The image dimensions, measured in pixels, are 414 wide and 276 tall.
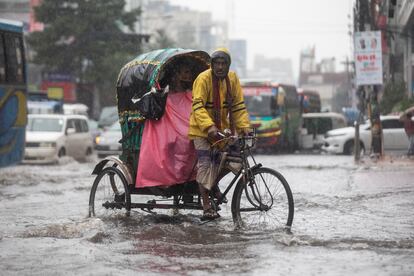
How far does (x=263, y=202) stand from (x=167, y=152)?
1247mm

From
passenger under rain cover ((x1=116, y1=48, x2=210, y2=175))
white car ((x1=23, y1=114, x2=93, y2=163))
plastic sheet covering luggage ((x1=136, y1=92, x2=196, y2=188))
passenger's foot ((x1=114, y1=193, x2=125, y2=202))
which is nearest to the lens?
plastic sheet covering luggage ((x1=136, y1=92, x2=196, y2=188))

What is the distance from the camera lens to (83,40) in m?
55.8

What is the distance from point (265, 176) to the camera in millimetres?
8703

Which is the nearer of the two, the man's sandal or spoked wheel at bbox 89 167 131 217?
the man's sandal

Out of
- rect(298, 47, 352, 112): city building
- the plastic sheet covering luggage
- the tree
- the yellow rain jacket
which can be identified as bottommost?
rect(298, 47, 352, 112): city building

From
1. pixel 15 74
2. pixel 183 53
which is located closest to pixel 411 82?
pixel 15 74

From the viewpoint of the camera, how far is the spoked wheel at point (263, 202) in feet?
28.3

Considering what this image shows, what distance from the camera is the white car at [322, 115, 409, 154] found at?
98.3 feet

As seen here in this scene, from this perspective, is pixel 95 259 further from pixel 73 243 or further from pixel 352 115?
pixel 352 115

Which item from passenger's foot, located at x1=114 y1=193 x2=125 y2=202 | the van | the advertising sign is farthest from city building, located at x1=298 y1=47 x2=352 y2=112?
passenger's foot, located at x1=114 y1=193 x2=125 y2=202

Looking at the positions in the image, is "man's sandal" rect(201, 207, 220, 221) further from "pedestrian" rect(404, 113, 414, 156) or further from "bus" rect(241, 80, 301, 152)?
"bus" rect(241, 80, 301, 152)

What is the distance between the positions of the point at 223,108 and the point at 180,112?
667 mm

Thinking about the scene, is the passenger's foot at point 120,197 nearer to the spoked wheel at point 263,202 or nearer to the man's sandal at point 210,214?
the man's sandal at point 210,214

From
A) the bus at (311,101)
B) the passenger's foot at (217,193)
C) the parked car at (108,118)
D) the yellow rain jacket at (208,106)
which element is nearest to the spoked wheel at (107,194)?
the passenger's foot at (217,193)
